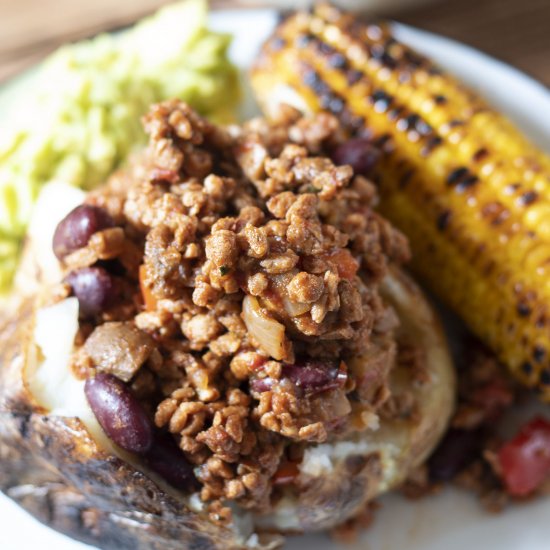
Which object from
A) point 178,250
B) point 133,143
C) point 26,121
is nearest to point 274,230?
point 178,250

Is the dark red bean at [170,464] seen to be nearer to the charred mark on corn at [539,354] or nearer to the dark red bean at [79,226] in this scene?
the dark red bean at [79,226]

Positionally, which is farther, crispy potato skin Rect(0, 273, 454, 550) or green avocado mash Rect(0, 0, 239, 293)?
green avocado mash Rect(0, 0, 239, 293)

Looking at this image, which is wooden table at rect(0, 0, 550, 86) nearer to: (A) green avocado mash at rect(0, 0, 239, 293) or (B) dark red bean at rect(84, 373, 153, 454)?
(A) green avocado mash at rect(0, 0, 239, 293)

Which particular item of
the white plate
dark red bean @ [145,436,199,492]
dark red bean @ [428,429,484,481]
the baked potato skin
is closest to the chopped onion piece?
dark red bean @ [145,436,199,492]

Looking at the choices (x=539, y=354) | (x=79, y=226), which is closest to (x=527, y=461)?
(x=539, y=354)

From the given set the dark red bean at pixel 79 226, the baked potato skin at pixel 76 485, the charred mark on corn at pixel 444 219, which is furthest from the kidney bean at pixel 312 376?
the charred mark on corn at pixel 444 219

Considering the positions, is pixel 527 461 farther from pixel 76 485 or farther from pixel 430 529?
pixel 76 485

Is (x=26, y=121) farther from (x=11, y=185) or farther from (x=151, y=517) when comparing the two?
(x=151, y=517)
